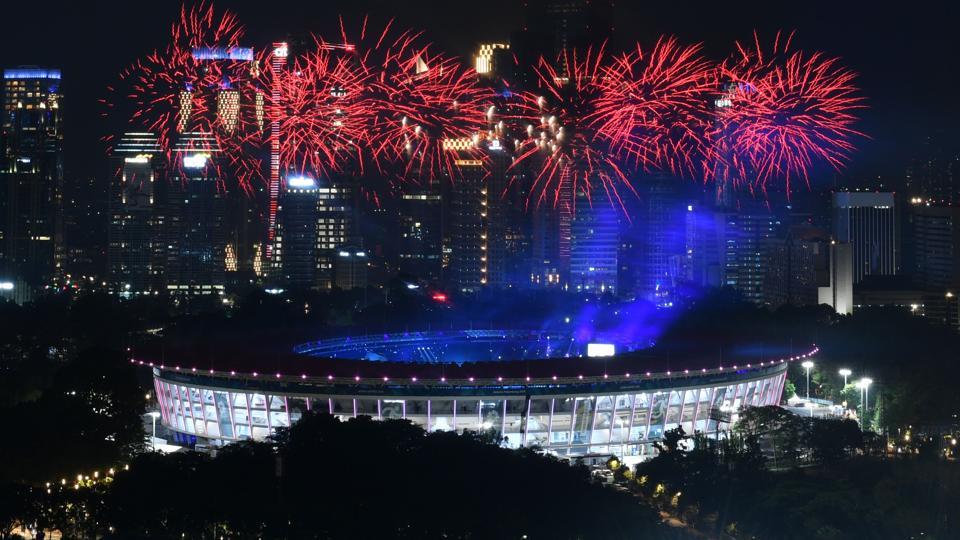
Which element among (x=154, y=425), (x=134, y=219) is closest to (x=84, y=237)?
(x=134, y=219)

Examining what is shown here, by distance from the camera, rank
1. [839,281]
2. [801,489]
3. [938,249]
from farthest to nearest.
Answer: [938,249] → [839,281] → [801,489]

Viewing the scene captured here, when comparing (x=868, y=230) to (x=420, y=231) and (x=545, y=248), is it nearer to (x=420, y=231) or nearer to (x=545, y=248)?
(x=545, y=248)

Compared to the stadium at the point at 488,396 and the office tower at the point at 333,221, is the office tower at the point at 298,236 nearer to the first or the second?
the office tower at the point at 333,221

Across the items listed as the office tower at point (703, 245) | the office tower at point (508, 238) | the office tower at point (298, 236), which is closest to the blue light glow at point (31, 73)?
the office tower at point (298, 236)

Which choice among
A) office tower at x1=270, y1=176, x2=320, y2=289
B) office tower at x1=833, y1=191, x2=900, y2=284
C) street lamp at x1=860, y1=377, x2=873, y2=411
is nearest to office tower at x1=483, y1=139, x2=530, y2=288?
office tower at x1=270, y1=176, x2=320, y2=289

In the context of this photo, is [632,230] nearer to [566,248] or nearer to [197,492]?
[566,248]

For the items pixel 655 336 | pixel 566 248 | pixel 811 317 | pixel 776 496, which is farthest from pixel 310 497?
pixel 566 248

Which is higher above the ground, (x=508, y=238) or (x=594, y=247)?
(x=508, y=238)
